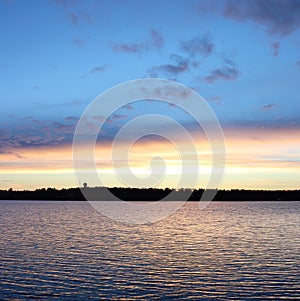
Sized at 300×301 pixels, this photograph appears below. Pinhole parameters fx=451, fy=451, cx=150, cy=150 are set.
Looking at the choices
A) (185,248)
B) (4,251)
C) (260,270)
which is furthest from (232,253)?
(4,251)

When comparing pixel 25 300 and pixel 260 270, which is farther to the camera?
pixel 260 270

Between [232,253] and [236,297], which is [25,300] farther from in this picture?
[232,253]

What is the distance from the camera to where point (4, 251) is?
194 ft

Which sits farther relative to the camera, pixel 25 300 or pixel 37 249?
pixel 37 249

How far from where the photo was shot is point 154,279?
4119 centimetres

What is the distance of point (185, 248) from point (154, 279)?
23943 millimetres

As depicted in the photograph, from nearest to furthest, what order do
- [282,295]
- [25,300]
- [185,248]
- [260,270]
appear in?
1. [25,300]
2. [282,295]
3. [260,270]
4. [185,248]

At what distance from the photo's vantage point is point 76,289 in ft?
121

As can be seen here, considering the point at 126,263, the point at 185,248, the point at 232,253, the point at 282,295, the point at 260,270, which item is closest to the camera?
the point at 282,295

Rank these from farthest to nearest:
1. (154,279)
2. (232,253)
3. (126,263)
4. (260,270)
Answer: (232,253) → (126,263) → (260,270) → (154,279)

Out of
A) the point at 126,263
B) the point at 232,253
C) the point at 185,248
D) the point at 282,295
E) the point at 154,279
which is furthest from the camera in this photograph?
the point at 185,248

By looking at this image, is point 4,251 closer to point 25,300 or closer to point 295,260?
point 25,300

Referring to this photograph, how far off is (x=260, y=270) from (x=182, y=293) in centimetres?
1335

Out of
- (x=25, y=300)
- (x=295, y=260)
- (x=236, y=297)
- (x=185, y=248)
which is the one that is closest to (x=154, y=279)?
(x=236, y=297)
